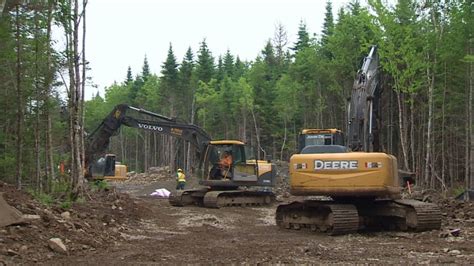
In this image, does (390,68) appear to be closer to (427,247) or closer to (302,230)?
(302,230)

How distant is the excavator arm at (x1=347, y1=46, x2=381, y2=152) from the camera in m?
13.7

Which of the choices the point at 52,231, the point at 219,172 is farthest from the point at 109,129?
the point at 52,231

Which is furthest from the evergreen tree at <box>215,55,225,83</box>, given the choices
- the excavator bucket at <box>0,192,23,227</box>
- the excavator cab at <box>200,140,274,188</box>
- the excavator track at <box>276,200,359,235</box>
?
the excavator bucket at <box>0,192,23,227</box>

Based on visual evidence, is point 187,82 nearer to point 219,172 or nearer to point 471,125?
point 219,172

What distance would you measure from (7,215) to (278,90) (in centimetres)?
4690

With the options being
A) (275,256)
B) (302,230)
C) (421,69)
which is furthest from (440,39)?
(275,256)

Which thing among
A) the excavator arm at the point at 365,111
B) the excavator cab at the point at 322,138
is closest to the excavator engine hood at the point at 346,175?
the excavator arm at the point at 365,111

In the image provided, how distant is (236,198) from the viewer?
70.5ft

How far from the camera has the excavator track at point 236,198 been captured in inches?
802

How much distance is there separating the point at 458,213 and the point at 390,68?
1505 centimetres

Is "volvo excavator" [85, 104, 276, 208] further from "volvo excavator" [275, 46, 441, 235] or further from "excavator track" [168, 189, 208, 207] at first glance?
"volvo excavator" [275, 46, 441, 235]

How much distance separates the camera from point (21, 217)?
8891 millimetres

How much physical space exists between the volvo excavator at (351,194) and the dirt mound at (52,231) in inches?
158

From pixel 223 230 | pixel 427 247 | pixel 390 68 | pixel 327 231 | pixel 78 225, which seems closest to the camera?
pixel 427 247
